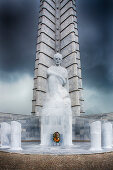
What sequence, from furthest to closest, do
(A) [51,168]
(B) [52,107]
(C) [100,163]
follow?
1. (B) [52,107]
2. (C) [100,163]
3. (A) [51,168]

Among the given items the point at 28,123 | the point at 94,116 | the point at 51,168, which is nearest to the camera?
the point at 51,168

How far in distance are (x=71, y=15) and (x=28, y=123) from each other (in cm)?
2500

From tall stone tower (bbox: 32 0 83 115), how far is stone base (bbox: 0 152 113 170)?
60.0 feet

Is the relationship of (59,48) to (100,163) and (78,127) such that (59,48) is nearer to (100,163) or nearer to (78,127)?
(78,127)

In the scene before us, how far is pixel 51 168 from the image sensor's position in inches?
108

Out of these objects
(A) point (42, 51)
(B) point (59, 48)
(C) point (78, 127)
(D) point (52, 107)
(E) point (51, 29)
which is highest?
(E) point (51, 29)

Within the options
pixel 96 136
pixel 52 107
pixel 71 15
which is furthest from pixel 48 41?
pixel 96 136

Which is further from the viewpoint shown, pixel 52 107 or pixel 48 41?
pixel 48 41

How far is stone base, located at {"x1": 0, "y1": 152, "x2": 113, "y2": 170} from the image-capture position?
2.78 m

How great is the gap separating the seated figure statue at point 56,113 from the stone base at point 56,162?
2.13 m

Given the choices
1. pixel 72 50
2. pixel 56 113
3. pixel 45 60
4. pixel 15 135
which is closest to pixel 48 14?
pixel 72 50

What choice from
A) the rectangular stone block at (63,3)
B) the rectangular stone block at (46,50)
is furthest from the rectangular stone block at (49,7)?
the rectangular stone block at (46,50)

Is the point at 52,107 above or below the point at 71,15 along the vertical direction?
below

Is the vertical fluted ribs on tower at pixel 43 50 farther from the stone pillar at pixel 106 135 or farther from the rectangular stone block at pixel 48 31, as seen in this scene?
the stone pillar at pixel 106 135
